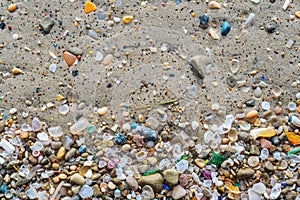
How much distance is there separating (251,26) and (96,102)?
103cm

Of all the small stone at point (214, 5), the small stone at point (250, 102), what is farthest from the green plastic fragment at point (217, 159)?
the small stone at point (214, 5)

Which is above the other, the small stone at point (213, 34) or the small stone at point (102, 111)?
the small stone at point (213, 34)

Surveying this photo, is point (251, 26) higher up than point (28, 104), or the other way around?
point (251, 26)

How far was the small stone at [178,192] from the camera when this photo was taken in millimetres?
2732

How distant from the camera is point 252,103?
9.39ft

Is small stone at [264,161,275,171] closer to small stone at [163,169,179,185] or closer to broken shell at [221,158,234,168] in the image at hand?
broken shell at [221,158,234,168]

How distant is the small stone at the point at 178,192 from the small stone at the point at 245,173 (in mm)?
319

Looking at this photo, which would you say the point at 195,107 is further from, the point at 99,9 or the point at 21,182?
the point at 21,182

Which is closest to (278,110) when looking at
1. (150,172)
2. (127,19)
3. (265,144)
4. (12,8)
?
(265,144)

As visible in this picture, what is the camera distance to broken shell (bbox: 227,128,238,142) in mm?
2816

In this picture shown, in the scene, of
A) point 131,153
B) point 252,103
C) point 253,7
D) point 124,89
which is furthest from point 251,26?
point 131,153

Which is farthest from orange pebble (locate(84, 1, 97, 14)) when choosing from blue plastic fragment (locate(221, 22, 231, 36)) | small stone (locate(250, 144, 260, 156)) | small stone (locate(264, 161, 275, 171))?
small stone (locate(264, 161, 275, 171))

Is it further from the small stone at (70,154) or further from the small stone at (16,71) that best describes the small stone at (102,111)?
the small stone at (16,71)

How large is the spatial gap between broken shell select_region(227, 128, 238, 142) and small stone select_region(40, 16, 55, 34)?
4.00 ft
